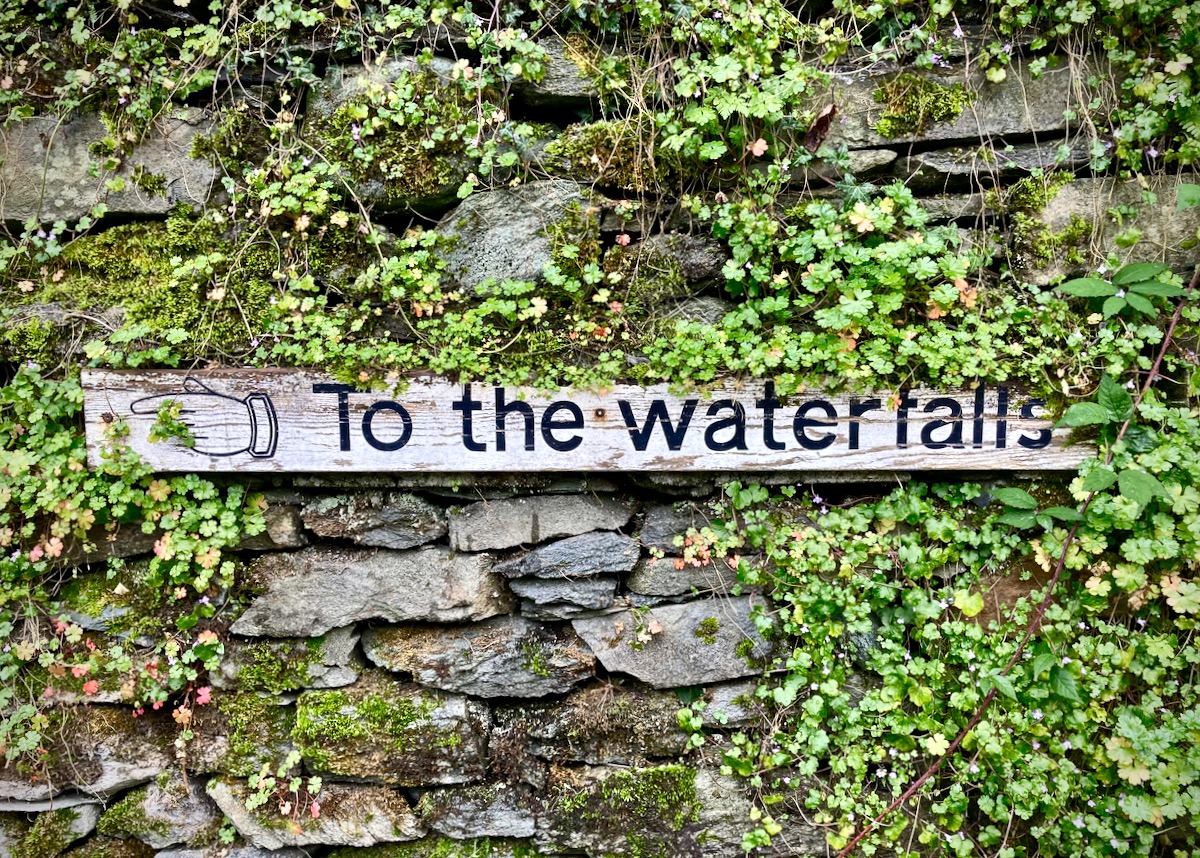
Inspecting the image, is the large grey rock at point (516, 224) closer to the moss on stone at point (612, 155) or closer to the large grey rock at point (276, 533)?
the moss on stone at point (612, 155)

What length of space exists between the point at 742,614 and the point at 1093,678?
3.85 feet

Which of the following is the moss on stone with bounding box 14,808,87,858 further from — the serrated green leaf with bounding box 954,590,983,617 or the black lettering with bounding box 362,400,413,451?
the serrated green leaf with bounding box 954,590,983,617

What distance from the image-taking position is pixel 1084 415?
2340mm

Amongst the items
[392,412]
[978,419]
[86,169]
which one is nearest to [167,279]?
[86,169]

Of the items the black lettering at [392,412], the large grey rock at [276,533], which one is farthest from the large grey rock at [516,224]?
the large grey rock at [276,533]

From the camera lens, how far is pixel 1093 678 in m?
2.41

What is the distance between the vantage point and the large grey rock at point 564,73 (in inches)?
98.1

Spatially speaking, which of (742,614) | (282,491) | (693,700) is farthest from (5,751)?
(742,614)

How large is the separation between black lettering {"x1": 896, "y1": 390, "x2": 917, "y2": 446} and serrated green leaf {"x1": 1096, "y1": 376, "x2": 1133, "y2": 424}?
602 mm

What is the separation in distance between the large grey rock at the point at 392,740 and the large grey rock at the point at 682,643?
1.88ft

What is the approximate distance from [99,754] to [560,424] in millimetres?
2046

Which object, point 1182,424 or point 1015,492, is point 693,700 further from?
point 1182,424

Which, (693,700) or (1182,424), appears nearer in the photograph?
(1182,424)

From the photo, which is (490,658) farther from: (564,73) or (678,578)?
(564,73)
